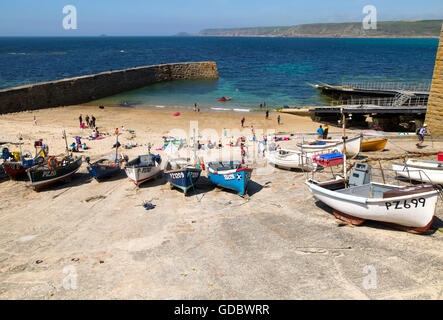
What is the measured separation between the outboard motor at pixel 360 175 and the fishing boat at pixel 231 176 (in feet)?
16.0

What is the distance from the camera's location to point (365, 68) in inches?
3511

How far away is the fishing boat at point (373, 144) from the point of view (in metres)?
20.5

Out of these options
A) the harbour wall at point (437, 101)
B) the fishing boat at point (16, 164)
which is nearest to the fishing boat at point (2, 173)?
the fishing boat at point (16, 164)

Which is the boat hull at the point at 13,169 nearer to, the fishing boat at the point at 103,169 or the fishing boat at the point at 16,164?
the fishing boat at the point at 16,164

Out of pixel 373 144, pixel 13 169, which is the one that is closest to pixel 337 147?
pixel 373 144

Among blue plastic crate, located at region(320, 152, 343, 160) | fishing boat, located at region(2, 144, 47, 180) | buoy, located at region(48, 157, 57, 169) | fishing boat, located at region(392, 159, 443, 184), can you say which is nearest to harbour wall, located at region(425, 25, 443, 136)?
fishing boat, located at region(392, 159, 443, 184)

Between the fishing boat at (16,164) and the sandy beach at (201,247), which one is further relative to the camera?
the fishing boat at (16,164)

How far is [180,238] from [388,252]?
724cm

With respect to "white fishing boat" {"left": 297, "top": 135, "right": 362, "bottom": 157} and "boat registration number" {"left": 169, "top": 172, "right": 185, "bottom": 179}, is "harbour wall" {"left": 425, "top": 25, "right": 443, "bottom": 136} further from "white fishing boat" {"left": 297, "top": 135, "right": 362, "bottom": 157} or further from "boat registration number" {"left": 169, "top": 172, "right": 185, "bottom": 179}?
"boat registration number" {"left": 169, "top": 172, "right": 185, "bottom": 179}

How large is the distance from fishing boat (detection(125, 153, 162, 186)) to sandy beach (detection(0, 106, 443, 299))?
24.4 inches

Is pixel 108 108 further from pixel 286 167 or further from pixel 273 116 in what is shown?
pixel 286 167

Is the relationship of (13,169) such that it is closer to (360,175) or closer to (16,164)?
(16,164)

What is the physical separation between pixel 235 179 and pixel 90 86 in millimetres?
43146

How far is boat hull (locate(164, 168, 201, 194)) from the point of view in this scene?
54.0ft
